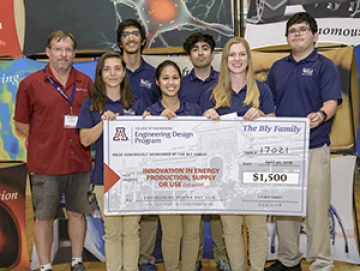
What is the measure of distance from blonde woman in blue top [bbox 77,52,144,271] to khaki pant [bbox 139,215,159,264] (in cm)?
45

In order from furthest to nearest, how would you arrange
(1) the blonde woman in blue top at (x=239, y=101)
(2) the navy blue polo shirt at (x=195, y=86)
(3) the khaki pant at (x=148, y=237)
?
(3) the khaki pant at (x=148, y=237)
(2) the navy blue polo shirt at (x=195, y=86)
(1) the blonde woman in blue top at (x=239, y=101)

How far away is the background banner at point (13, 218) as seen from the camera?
3359mm

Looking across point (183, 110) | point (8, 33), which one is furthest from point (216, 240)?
point (8, 33)

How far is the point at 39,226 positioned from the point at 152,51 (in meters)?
1.66

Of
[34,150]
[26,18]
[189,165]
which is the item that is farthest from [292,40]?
[26,18]

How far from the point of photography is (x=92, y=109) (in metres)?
2.59

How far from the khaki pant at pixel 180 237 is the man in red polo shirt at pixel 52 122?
772mm

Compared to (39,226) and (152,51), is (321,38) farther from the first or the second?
(39,226)

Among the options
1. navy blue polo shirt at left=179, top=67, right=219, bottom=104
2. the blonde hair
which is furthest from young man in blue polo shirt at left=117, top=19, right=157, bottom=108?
the blonde hair

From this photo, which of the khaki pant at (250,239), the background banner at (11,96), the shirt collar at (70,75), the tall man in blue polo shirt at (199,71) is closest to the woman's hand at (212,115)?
the tall man in blue polo shirt at (199,71)

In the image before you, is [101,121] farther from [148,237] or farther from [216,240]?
[216,240]

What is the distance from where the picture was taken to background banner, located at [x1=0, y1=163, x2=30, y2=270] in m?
3.36

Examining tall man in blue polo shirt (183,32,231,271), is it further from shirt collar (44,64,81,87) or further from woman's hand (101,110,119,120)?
shirt collar (44,64,81,87)

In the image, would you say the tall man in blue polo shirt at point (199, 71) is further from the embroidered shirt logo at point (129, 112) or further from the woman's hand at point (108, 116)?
the woman's hand at point (108, 116)
